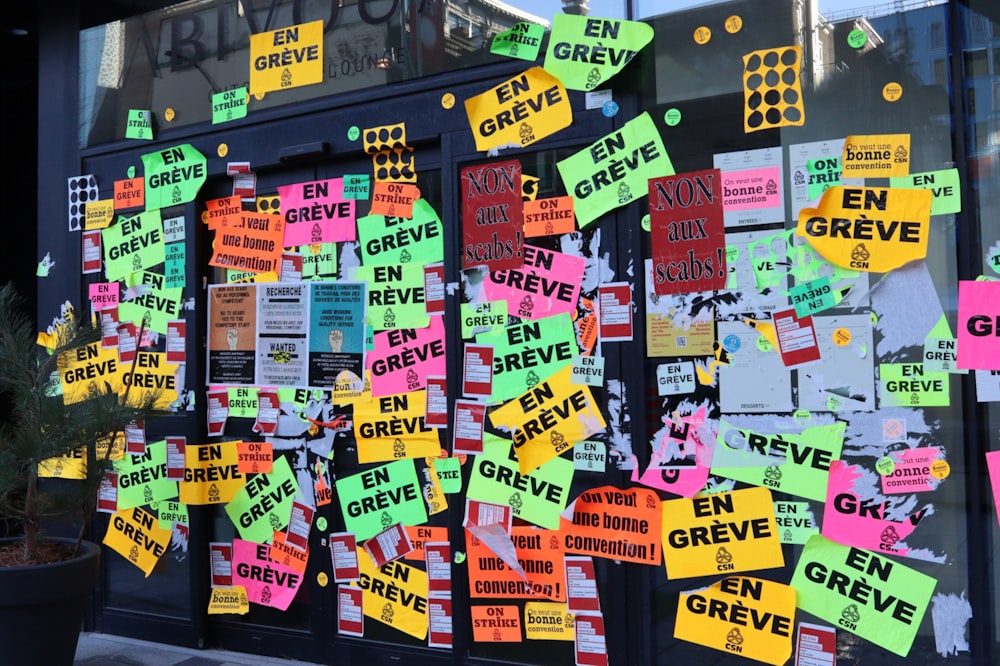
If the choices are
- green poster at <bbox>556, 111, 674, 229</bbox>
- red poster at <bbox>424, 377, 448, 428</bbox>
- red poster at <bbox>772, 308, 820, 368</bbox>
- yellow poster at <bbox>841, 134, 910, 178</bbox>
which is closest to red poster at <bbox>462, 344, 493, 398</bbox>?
red poster at <bbox>424, 377, 448, 428</bbox>

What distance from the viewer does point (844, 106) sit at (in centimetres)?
358

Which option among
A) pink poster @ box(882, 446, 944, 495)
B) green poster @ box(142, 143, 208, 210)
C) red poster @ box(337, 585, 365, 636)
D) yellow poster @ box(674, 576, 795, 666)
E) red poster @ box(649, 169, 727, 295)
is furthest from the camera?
green poster @ box(142, 143, 208, 210)

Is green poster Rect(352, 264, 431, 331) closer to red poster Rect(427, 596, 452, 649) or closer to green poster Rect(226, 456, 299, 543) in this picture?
green poster Rect(226, 456, 299, 543)

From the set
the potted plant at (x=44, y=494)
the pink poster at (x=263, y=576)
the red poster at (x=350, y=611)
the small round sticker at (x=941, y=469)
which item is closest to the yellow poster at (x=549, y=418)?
the red poster at (x=350, y=611)

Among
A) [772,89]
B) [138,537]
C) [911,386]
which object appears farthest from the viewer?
[138,537]

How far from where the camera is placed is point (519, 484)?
4188mm

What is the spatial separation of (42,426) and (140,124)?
77.0 inches

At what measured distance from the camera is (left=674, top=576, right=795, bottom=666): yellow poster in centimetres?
367

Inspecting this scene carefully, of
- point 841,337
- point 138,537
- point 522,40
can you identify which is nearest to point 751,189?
point 841,337

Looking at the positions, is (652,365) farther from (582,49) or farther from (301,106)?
(301,106)

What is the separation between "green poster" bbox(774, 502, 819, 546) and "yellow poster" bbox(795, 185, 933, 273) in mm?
979

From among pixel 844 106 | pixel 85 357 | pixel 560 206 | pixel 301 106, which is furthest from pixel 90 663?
pixel 844 106

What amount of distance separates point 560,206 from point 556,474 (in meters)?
1.21

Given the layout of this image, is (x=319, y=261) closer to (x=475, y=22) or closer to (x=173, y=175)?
(x=173, y=175)
